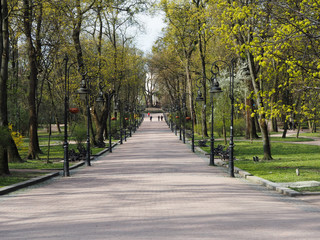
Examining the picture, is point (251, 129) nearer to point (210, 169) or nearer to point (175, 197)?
point (210, 169)

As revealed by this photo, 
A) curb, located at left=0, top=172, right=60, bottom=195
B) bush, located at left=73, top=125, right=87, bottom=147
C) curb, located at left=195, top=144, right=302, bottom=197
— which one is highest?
bush, located at left=73, top=125, right=87, bottom=147

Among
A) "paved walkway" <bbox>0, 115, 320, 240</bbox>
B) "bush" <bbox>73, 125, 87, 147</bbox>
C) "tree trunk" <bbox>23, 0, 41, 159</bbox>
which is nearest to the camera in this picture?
"paved walkway" <bbox>0, 115, 320, 240</bbox>

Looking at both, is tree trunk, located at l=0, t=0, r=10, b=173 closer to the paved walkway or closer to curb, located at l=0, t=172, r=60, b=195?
curb, located at l=0, t=172, r=60, b=195

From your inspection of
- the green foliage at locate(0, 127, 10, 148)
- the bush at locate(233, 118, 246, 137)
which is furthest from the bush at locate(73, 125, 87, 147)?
the bush at locate(233, 118, 246, 137)

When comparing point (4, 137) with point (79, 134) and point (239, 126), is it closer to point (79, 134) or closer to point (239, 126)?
point (79, 134)

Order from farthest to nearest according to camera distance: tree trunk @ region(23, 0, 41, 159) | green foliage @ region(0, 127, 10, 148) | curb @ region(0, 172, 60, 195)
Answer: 1. tree trunk @ region(23, 0, 41, 159)
2. green foliage @ region(0, 127, 10, 148)
3. curb @ region(0, 172, 60, 195)

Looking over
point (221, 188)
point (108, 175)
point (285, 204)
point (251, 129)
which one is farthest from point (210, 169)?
point (251, 129)

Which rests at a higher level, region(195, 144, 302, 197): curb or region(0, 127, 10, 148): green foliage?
region(0, 127, 10, 148): green foliage

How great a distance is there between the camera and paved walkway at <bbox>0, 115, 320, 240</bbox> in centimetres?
772

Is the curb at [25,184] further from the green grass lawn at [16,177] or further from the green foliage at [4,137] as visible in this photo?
the green foliage at [4,137]

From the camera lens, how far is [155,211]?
32.2ft

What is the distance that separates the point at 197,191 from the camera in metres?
13.0

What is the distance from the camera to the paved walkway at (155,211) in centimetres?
772

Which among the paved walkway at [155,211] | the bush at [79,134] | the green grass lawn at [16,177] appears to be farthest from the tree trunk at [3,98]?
the bush at [79,134]
